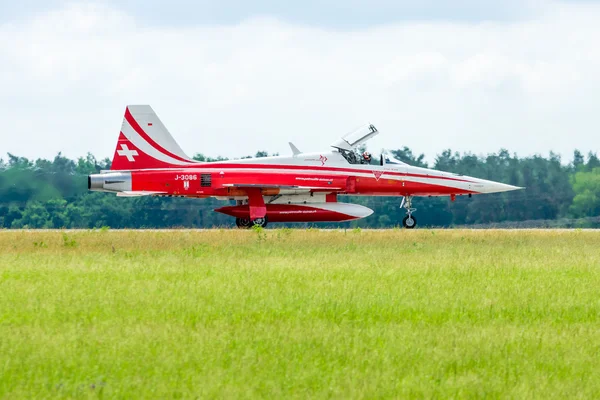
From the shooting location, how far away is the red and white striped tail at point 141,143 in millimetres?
29547

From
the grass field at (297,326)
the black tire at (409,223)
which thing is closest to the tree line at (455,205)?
the black tire at (409,223)

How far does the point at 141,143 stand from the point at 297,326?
766 inches

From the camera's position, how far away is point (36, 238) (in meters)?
24.6

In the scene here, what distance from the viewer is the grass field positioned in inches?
337

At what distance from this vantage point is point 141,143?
29562 mm

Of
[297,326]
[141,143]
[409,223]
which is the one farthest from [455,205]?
[297,326]

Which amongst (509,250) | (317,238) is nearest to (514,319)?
(509,250)

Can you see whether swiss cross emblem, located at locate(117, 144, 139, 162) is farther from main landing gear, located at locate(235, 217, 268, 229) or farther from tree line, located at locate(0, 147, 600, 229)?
tree line, located at locate(0, 147, 600, 229)

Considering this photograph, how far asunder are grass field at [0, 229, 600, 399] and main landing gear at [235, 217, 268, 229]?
1020cm

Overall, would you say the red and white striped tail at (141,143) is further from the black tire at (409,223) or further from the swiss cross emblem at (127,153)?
the black tire at (409,223)

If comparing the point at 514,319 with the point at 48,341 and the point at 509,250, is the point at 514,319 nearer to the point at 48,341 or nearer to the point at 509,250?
the point at 48,341

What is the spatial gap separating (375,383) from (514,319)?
12.1 feet

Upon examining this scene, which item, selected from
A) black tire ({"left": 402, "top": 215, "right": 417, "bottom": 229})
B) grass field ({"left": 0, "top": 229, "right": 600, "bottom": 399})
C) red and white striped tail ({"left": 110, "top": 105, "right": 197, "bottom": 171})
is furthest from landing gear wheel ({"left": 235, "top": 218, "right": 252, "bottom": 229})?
grass field ({"left": 0, "top": 229, "right": 600, "bottom": 399})

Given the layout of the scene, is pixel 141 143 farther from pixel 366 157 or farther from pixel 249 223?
pixel 366 157
